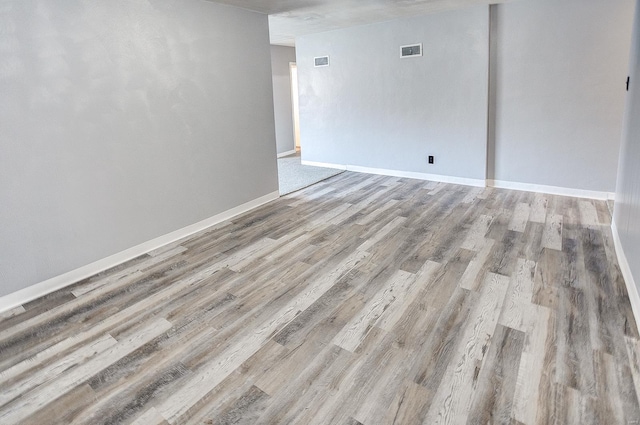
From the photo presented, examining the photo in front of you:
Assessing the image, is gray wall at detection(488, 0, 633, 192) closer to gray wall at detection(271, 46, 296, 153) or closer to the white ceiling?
the white ceiling

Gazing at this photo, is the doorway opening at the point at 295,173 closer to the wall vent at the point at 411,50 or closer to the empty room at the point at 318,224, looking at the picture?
the empty room at the point at 318,224

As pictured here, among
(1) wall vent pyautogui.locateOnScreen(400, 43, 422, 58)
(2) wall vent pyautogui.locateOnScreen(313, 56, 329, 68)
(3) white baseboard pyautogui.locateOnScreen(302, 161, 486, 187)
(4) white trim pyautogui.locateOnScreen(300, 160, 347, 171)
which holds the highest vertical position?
(2) wall vent pyautogui.locateOnScreen(313, 56, 329, 68)

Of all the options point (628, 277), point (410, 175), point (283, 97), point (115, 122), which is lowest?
point (628, 277)

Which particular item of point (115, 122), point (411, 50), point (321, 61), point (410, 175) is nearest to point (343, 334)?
point (115, 122)

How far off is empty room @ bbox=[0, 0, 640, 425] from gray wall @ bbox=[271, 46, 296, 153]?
230cm

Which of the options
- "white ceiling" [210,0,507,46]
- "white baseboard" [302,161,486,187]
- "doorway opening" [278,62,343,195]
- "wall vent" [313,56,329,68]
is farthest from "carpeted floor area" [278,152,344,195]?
"white ceiling" [210,0,507,46]

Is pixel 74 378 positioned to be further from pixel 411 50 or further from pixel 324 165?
pixel 324 165

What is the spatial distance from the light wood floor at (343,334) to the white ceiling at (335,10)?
2.49m

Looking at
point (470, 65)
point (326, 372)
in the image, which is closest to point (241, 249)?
point (326, 372)

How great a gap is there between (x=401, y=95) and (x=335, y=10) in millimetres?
1590

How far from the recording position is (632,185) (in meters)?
2.63

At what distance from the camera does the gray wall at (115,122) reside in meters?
2.61

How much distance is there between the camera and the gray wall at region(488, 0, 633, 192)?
4129 millimetres

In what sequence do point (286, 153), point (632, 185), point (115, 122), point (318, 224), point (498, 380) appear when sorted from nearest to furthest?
point (498, 380), point (632, 185), point (115, 122), point (318, 224), point (286, 153)
